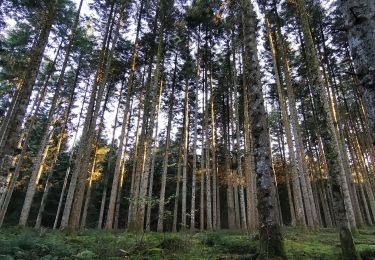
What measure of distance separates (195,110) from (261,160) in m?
13.5

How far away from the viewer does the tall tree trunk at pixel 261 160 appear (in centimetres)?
527

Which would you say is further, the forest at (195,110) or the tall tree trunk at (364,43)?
the forest at (195,110)

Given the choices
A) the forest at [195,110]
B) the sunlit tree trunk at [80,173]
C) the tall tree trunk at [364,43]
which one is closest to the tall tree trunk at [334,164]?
the forest at [195,110]

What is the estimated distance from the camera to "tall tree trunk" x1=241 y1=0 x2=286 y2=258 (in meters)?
5.27

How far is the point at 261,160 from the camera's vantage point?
6004 millimetres

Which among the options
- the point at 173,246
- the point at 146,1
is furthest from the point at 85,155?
the point at 146,1

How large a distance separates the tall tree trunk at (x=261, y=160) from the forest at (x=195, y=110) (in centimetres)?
3

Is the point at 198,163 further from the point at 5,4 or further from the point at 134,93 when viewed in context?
the point at 5,4

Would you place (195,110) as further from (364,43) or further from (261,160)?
(364,43)

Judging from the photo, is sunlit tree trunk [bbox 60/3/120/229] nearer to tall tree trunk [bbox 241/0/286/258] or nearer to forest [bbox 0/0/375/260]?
forest [bbox 0/0/375/260]

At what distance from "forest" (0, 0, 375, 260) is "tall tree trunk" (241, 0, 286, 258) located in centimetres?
3

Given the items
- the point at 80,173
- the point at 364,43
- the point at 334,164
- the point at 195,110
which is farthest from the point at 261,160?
the point at 195,110

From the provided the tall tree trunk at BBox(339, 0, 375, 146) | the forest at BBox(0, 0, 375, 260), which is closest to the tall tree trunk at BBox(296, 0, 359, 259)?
the forest at BBox(0, 0, 375, 260)

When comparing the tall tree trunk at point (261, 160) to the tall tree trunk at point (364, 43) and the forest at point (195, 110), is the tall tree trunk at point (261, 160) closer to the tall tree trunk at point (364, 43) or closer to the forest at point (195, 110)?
→ the forest at point (195, 110)
